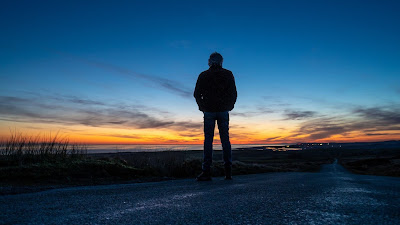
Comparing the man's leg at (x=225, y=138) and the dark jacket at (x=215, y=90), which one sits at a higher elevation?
the dark jacket at (x=215, y=90)

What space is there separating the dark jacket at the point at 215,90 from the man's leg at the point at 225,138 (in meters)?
0.15

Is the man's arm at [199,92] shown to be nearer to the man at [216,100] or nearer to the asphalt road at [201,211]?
the man at [216,100]

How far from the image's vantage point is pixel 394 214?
178 cm

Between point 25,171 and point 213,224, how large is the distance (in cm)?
517

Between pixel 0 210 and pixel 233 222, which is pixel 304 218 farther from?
pixel 0 210

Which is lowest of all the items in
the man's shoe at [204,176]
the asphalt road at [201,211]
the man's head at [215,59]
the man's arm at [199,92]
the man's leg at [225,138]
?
the man's shoe at [204,176]

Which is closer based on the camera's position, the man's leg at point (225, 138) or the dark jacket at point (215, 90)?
the man's leg at point (225, 138)

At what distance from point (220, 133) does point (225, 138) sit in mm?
156

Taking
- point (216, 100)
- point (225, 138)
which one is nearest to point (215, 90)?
point (216, 100)

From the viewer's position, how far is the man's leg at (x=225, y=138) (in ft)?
17.8

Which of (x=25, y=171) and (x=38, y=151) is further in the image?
(x=38, y=151)

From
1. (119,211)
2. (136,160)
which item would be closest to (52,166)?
(136,160)

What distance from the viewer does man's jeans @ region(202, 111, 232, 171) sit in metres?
5.43

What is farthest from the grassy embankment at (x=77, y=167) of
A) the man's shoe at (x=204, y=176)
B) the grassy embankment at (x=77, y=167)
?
the man's shoe at (x=204, y=176)
